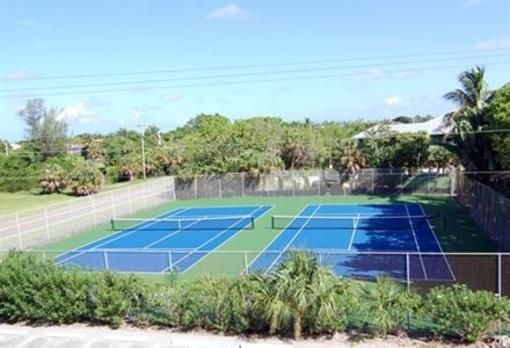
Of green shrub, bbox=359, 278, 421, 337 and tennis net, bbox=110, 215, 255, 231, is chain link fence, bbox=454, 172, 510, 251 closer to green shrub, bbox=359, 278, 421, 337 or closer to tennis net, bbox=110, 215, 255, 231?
green shrub, bbox=359, 278, 421, 337

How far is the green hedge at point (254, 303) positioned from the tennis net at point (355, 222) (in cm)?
1644

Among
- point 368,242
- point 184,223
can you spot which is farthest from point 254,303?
point 184,223

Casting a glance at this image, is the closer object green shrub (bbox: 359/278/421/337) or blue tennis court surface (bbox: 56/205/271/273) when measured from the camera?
green shrub (bbox: 359/278/421/337)

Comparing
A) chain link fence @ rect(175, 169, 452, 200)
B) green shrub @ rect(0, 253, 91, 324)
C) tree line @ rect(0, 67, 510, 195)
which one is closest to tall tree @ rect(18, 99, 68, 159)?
tree line @ rect(0, 67, 510, 195)

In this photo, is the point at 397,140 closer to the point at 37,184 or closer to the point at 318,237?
the point at 318,237

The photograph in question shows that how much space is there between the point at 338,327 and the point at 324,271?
121 centimetres

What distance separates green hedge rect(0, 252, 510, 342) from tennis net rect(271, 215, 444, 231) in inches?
647

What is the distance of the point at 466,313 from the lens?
33.4 feet

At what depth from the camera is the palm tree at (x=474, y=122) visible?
3077cm

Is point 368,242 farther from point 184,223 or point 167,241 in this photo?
point 184,223

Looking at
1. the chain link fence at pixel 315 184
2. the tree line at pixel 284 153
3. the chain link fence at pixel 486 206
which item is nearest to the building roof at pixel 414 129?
the tree line at pixel 284 153

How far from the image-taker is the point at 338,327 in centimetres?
1084

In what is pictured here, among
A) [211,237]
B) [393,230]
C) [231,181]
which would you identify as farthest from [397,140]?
[211,237]

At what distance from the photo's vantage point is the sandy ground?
1048cm
